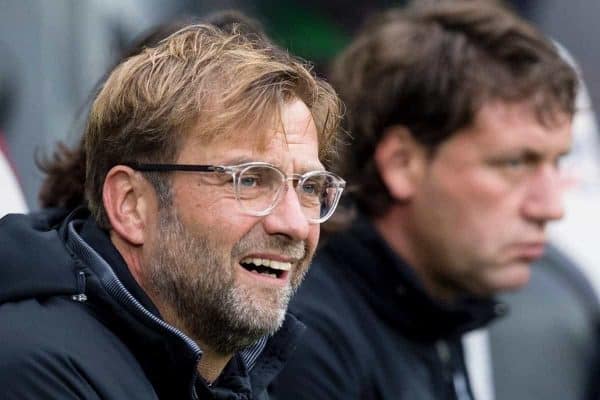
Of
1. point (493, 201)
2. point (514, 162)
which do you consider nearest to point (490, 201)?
point (493, 201)

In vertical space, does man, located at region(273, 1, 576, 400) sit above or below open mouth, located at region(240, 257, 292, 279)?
below

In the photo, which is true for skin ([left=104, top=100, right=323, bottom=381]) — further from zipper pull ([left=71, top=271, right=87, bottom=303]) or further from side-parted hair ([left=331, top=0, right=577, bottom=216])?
side-parted hair ([left=331, top=0, right=577, bottom=216])

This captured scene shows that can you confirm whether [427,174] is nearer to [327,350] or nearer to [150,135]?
[327,350]

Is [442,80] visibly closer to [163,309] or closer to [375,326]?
[375,326]

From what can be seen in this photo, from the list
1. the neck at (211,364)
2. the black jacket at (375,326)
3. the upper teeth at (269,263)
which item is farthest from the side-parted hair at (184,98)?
the black jacket at (375,326)

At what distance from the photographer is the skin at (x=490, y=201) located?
4445 millimetres

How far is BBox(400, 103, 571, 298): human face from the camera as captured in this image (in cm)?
445

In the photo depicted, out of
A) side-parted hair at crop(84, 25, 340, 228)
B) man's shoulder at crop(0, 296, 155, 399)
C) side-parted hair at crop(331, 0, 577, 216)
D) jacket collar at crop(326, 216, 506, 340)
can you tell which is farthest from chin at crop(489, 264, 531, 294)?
man's shoulder at crop(0, 296, 155, 399)

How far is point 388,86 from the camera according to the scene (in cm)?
466

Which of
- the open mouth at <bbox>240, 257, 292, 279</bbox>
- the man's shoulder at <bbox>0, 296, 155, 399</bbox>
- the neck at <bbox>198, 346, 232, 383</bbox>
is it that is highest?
the open mouth at <bbox>240, 257, 292, 279</bbox>

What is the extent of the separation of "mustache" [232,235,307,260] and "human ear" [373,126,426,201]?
1.76m

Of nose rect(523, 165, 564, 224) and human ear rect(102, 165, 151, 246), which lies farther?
nose rect(523, 165, 564, 224)

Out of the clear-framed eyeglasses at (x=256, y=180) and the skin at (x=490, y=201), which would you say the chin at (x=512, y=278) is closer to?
the skin at (x=490, y=201)

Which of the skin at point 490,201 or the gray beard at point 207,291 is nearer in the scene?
the gray beard at point 207,291
